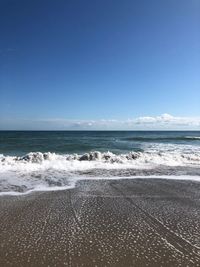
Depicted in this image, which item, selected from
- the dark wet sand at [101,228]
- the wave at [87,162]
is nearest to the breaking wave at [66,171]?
the wave at [87,162]

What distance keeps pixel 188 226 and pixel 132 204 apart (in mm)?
1924

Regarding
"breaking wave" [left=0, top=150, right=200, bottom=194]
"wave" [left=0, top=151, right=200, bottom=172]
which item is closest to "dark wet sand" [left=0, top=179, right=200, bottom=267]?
"breaking wave" [left=0, top=150, right=200, bottom=194]

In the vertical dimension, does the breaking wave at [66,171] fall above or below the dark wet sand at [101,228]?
above

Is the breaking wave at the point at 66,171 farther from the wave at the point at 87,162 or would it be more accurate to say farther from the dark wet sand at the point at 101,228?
the dark wet sand at the point at 101,228

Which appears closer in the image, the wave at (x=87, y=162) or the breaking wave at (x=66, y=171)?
the breaking wave at (x=66, y=171)

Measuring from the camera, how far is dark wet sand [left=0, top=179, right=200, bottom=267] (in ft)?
14.6

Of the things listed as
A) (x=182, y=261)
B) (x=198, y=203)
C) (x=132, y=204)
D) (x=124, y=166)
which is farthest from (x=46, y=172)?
(x=182, y=261)

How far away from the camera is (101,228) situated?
5.69 metres

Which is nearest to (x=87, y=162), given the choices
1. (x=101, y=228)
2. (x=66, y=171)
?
(x=66, y=171)

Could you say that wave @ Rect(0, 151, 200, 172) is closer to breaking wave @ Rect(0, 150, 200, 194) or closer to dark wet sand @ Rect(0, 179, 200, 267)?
breaking wave @ Rect(0, 150, 200, 194)

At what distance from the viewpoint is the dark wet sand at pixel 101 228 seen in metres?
4.46

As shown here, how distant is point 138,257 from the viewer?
14.7 feet

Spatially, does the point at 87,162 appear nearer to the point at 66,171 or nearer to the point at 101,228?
the point at 66,171

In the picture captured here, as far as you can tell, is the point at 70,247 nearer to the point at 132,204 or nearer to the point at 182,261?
the point at 182,261
